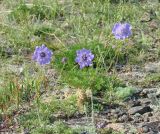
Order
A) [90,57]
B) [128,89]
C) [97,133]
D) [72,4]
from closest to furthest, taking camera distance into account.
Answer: [97,133] → [90,57] → [128,89] → [72,4]

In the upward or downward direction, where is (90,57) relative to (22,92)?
upward

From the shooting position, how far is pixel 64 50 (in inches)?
173

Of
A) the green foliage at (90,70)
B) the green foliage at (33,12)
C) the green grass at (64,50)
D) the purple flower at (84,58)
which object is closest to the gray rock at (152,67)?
the green grass at (64,50)

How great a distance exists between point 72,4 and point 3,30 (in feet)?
2.74

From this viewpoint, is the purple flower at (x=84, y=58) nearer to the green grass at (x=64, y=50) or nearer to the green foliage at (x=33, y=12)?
the green grass at (x=64, y=50)

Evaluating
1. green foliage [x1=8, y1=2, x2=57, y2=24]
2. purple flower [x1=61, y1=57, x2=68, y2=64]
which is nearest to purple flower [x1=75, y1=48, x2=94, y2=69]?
purple flower [x1=61, y1=57, x2=68, y2=64]

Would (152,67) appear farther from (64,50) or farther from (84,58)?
(84,58)

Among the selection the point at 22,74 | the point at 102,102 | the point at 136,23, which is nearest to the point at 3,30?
the point at 22,74

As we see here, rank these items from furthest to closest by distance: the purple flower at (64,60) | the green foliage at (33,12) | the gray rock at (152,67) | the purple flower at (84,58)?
the green foliage at (33,12)
the gray rock at (152,67)
the purple flower at (64,60)
the purple flower at (84,58)

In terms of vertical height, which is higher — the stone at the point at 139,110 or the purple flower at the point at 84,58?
the purple flower at the point at 84,58

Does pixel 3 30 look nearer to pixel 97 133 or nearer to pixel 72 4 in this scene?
pixel 72 4

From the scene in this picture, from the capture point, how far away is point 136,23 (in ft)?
16.2

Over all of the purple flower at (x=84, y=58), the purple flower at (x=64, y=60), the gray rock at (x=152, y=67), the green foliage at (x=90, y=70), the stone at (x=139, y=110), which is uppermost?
the purple flower at (x=84, y=58)

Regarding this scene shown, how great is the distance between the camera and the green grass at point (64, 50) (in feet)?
11.9
